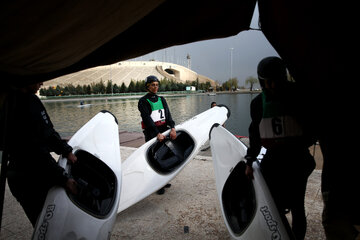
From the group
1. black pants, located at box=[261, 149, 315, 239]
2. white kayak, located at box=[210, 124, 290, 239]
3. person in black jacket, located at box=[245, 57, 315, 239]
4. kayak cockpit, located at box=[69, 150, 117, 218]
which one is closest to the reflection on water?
kayak cockpit, located at box=[69, 150, 117, 218]

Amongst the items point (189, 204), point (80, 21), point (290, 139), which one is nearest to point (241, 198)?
point (189, 204)

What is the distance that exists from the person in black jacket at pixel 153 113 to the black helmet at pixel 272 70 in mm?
2393

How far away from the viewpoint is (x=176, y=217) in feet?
10.3

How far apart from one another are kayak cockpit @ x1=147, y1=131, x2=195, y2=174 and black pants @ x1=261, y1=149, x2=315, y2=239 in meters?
2.05

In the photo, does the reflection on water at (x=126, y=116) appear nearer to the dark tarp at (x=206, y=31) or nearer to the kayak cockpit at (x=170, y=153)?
the kayak cockpit at (x=170, y=153)

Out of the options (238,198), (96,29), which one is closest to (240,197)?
(238,198)

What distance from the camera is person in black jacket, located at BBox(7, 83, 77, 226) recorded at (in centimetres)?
190

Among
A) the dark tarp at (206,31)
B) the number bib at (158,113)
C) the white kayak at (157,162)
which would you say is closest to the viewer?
the dark tarp at (206,31)

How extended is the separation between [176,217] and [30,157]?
209 centimetres

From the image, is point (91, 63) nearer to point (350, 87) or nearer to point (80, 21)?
point (80, 21)

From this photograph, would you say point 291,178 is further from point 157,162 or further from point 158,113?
point 158,113

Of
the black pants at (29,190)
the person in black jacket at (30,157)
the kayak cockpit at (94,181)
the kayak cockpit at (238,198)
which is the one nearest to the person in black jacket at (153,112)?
the kayak cockpit at (94,181)

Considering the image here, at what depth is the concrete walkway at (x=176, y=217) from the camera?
277 centimetres

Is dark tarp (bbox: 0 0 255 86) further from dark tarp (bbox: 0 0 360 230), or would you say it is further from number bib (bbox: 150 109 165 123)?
number bib (bbox: 150 109 165 123)
